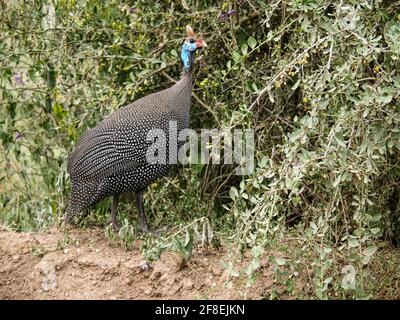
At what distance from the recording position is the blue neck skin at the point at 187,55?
473 cm

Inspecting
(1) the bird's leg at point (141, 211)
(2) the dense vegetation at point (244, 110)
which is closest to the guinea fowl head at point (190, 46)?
(2) the dense vegetation at point (244, 110)

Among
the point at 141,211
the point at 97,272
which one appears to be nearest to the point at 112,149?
the point at 141,211

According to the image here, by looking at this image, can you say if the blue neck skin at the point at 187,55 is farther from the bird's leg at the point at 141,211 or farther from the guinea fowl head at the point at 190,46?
the bird's leg at the point at 141,211

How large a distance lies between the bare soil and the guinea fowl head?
3.45 ft

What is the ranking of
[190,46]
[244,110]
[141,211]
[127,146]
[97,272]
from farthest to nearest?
[141,211] → [190,46] → [127,146] → [97,272] → [244,110]

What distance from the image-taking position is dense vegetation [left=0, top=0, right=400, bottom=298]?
366 cm

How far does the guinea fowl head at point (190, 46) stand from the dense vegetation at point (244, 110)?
162 millimetres

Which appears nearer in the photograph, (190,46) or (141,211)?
(190,46)

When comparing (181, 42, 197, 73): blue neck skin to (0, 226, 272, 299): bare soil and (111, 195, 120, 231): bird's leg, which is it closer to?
(111, 195, 120, 231): bird's leg

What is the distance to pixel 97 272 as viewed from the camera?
449 cm

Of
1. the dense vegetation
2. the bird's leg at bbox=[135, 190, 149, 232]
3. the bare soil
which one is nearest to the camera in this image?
the dense vegetation

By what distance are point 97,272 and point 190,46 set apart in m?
1.32

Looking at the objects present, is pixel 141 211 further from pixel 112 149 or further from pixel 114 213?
pixel 112 149

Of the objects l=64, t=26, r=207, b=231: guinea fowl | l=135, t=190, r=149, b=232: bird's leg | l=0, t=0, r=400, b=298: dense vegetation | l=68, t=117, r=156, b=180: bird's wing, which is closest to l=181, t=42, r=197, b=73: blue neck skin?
l=64, t=26, r=207, b=231: guinea fowl
